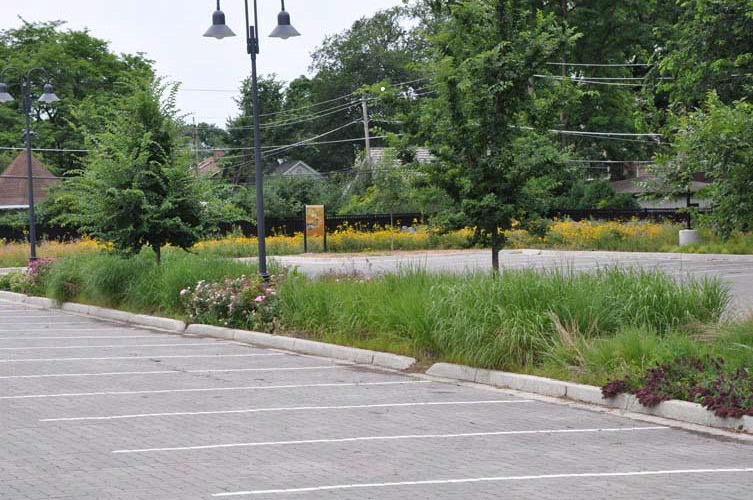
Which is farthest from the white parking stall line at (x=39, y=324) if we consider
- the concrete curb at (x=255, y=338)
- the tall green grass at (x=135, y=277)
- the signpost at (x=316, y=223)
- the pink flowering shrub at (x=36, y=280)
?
the signpost at (x=316, y=223)

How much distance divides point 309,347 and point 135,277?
7890 millimetres

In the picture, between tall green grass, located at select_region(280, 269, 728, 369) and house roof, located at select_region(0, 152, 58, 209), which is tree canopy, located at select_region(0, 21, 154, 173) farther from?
tall green grass, located at select_region(280, 269, 728, 369)

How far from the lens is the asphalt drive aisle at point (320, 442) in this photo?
743cm

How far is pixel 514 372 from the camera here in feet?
40.5

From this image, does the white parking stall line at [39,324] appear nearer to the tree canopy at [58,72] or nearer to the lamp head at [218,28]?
the lamp head at [218,28]

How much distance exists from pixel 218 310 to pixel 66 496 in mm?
11507

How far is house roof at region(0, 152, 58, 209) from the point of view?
67625 millimetres

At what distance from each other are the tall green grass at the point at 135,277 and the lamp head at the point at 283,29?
184 inches

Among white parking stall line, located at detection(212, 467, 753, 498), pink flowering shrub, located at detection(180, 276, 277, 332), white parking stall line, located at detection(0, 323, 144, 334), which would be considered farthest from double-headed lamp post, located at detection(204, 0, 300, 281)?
white parking stall line, located at detection(212, 467, 753, 498)

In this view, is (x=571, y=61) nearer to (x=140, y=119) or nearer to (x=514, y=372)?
(x=140, y=119)

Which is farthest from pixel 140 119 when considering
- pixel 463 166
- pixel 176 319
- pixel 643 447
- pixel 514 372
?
pixel 643 447

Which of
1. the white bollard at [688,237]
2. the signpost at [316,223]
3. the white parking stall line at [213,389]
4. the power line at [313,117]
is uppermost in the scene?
the power line at [313,117]

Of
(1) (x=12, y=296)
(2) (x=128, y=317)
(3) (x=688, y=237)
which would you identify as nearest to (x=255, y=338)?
(2) (x=128, y=317)

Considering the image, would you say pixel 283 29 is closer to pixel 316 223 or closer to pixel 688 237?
pixel 688 237
